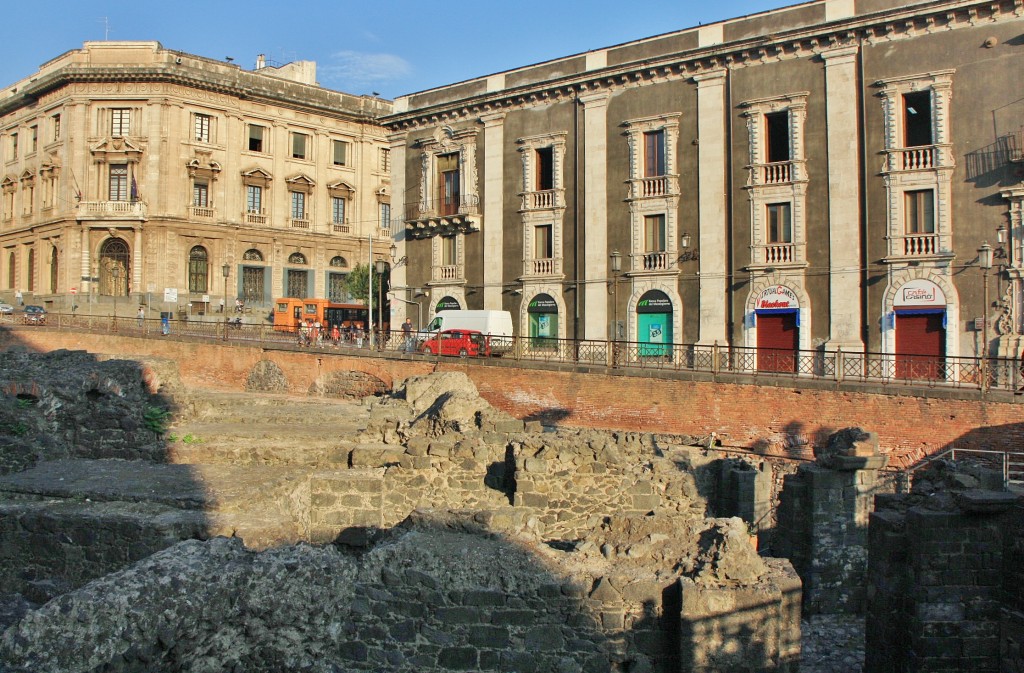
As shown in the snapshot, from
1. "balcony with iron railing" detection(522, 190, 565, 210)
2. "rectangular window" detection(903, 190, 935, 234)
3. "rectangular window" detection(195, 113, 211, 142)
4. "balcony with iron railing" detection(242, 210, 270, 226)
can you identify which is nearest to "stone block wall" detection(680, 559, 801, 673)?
"rectangular window" detection(903, 190, 935, 234)

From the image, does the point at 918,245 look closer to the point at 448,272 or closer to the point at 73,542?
the point at 448,272

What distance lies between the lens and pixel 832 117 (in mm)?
23781

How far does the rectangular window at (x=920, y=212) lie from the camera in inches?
885

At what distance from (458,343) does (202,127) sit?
29.6 metres

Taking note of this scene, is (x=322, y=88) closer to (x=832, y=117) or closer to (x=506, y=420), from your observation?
(x=832, y=117)

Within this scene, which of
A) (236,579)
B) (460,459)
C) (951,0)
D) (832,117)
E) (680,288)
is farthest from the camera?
(680,288)

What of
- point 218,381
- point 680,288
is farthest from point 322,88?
point 680,288

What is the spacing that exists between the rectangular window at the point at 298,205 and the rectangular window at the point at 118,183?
9.56 m

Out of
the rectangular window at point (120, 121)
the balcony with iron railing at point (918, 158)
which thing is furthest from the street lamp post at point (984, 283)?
the rectangular window at point (120, 121)

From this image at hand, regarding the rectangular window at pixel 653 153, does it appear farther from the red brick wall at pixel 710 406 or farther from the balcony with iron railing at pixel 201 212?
the balcony with iron railing at pixel 201 212

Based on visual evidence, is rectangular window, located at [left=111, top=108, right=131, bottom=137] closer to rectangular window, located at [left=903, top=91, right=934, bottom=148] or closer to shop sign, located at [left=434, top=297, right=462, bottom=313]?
shop sign, located at [left=434, top=297, right=462, bottom=313]

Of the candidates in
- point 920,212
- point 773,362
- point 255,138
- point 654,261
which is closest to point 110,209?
point 255,138

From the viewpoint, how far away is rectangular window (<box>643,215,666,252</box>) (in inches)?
1072

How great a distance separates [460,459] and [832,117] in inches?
728
